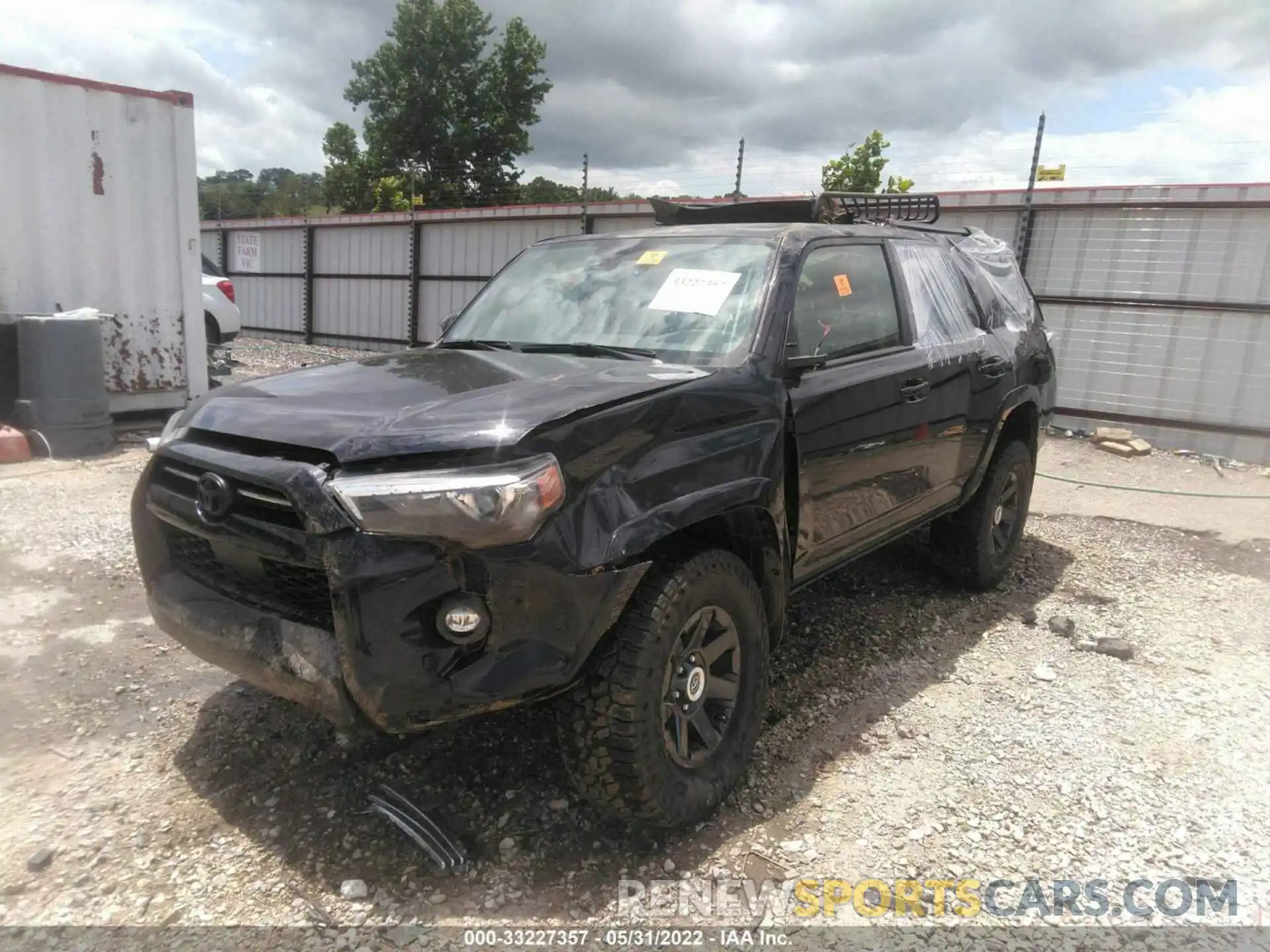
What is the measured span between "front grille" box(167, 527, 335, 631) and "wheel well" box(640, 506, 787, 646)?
0.93 m

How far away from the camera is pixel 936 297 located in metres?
4.18

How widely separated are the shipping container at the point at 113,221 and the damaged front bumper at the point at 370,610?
6025 mm

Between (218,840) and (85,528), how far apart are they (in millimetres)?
3301

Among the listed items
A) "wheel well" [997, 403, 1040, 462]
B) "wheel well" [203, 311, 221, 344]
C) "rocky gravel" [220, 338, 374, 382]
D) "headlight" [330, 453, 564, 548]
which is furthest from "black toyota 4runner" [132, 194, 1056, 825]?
"wheel well" [203, 311, 221, 344]

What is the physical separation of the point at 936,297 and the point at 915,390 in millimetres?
754

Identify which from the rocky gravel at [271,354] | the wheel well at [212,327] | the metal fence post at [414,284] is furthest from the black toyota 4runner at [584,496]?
the metal fence post at [414,284]

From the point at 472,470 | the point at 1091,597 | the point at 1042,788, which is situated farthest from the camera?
the point at 1091,597

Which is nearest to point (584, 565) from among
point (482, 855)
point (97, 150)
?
point (482, 855)

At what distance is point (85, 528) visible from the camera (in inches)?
199

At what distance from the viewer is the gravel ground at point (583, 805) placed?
238 cm

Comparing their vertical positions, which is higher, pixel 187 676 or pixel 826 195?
pixel 826 195

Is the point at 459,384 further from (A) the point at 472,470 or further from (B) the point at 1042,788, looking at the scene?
(B) the point at 1042,788

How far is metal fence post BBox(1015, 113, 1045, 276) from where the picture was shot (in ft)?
30.8

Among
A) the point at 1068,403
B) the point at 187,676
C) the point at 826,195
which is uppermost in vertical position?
the point at 826,195
